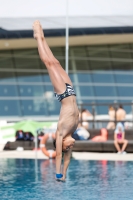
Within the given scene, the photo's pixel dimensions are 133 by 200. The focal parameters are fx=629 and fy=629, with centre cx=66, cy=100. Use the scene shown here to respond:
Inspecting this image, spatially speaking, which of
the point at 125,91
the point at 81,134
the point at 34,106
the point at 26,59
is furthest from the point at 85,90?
the point at 81,134

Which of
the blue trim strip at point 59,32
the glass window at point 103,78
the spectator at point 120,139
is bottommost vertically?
the spectator at point 120,139

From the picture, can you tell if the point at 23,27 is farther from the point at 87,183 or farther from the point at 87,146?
the point at 87,183

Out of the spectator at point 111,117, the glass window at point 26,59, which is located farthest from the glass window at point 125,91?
the spectator at point 111,117

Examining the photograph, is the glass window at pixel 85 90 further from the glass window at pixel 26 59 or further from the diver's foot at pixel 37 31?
A: the diver's foot at pixel 37 31

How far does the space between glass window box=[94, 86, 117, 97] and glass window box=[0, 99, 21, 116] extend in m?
4.28

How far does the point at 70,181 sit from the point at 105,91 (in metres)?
19.3

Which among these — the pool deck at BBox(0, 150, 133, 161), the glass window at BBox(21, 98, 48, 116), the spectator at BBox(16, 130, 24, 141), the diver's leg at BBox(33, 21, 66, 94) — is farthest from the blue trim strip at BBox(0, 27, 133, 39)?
the diver's leg at BBox(33, 21, 66, 94)

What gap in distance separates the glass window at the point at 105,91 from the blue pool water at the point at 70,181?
1395 cm

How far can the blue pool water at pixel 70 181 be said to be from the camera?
12.0m

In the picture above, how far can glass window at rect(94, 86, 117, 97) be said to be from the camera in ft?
110

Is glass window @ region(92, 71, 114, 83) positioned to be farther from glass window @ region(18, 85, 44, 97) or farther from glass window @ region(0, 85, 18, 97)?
glass window @ region(0, 85, 18, 97)

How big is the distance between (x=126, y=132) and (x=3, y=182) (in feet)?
33.8

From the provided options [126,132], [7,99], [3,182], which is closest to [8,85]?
[7,99]

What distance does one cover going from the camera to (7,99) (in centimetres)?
3269
